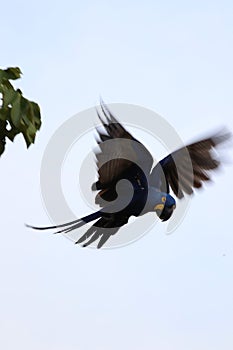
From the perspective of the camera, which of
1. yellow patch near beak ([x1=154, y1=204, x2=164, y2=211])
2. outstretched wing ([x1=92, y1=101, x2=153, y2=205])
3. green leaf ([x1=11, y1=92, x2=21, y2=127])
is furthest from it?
yellow patch near beak ([x1=154, y1=204, x2=164, y2=211])

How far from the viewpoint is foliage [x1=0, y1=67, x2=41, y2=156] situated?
3.56m

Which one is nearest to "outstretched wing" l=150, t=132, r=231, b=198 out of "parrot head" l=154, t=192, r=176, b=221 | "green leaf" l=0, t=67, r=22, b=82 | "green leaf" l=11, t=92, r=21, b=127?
"parrot head" l=154, t=192, r=176, b=221

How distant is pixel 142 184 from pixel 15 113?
3124 mm

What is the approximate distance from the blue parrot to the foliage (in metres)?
2.33

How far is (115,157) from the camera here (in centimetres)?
598

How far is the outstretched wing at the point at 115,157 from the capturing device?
5656 mm

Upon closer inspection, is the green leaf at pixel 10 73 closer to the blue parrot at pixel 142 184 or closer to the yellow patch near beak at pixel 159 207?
the blue parrot at pixel 142 184

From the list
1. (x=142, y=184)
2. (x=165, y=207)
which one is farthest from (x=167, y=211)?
(x=142, y=184)

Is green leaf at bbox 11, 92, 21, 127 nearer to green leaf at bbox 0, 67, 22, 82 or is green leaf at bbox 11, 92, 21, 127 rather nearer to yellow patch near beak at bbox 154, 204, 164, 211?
green leaf at bbox 0, 67, 22, 82

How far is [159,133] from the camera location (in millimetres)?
5527

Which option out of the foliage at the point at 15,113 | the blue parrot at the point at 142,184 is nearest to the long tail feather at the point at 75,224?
the blue parrot at the point at 142,184

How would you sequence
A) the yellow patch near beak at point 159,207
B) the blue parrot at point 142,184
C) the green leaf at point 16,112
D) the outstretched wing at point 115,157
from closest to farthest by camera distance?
the green leaf at point 16,112, the outstretched wing at point 115,157, the blue parrot at point 142,184, the yellow patch near beak at point 159,207

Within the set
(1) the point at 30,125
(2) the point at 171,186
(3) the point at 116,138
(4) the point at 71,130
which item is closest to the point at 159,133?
(3) the point at 116,138

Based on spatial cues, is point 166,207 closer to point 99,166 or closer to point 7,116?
point 99,166
